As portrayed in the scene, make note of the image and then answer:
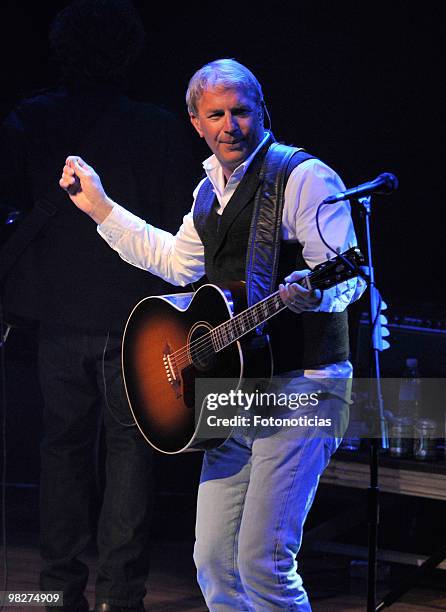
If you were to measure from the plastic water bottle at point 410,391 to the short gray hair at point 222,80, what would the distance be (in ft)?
5.92

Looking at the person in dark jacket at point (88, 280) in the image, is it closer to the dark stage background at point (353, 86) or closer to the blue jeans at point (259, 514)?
the dark stage background at point (353, 86)

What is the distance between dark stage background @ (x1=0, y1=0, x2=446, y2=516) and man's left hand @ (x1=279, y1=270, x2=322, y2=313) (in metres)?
1.96

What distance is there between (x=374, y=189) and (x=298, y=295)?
34cm

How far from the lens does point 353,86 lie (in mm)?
4949

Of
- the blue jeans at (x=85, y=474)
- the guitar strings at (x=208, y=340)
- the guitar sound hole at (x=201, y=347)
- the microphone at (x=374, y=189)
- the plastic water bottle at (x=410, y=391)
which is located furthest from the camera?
the plastic water bottle at (x=410, y=391)

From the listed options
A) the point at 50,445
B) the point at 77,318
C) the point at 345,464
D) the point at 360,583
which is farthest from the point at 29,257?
the point at 360,583

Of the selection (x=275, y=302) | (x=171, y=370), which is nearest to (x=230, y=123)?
(x=275, y=302)

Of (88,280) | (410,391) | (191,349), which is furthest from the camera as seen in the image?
(410,391)

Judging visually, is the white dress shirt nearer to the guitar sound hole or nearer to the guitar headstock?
the guitar headstock

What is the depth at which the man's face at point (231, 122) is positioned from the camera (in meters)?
3.11

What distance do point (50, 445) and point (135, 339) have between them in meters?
0.77

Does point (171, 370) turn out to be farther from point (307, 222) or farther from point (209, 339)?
point (307, 222)

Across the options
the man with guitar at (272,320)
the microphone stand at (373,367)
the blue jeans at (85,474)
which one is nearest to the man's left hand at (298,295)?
the man with guitar at (272,320)

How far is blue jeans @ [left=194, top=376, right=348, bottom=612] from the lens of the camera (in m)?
2.97
